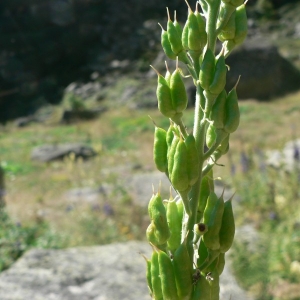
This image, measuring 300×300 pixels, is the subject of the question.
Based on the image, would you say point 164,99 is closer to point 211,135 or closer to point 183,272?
point 211,135

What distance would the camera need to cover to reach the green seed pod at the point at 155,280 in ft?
4.67

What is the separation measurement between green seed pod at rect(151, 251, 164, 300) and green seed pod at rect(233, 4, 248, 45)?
624 mm

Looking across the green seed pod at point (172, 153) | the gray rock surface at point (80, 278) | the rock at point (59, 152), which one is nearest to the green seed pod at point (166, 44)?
the green seed pod at point (172, 153)

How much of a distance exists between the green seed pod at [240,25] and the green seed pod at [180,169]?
1.13 ft

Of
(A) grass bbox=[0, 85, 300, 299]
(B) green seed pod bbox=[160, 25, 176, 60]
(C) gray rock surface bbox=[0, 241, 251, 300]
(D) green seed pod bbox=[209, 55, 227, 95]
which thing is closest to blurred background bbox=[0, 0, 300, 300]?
(A) grass bbox=[0, 85, 300, 299]

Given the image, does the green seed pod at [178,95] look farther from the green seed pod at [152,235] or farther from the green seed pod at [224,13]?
the green seed pod at [152,235]

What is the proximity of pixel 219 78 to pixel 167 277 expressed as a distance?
521 millimetres

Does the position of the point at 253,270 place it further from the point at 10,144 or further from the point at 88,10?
the point at 88,10

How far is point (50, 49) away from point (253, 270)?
38038 millimetres

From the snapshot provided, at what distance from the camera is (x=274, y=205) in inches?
305

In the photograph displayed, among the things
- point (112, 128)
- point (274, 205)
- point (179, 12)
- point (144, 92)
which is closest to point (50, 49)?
point (179, 12)

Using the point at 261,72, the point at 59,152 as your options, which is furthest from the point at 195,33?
the point at 261,72

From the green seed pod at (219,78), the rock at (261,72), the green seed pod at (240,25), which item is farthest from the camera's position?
the rock at (261,72)

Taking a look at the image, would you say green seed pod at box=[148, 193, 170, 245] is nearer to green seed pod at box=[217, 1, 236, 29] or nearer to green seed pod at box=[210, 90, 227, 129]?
green seed pod at box=[210, 90, 227, 129]
